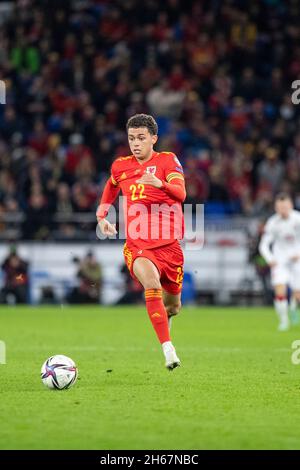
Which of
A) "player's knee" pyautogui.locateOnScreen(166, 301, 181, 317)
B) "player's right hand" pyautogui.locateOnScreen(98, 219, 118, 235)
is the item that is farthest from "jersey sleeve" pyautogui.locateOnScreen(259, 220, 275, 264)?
"player's right hand" pyautogui.locateOnScreen(98, 219, 118, 235)

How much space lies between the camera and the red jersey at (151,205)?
10.5 metres

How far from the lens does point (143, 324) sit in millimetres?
18547

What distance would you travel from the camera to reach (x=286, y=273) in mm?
18281

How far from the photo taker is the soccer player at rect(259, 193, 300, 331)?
1789 cm

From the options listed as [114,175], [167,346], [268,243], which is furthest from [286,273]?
[167,346]

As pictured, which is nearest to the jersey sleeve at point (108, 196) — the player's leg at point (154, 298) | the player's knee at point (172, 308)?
the player's leg at point (154, 298)

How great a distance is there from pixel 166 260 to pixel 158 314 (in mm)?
721

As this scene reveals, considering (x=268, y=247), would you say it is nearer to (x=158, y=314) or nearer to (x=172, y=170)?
(x=172, y=170)

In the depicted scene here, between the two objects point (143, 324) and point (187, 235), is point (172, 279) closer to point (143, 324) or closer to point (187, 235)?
point (143, 324)

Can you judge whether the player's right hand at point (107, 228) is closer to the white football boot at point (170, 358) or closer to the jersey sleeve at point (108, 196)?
the jersey sleeve at point (108, 196)

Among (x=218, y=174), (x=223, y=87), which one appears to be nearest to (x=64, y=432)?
(x=218, y=174)

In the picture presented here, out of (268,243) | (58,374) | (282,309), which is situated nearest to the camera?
(58,374)

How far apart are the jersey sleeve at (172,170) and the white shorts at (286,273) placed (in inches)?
310

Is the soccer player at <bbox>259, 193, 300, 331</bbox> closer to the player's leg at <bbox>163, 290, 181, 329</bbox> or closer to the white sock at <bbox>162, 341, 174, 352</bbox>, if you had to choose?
the player's leg at <bbox>163, 290, 181, 329</bbox>
